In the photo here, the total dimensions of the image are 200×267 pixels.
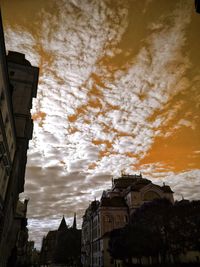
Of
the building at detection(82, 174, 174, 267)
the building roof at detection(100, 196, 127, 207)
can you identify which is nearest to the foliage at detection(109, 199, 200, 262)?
the building at detection(82, 174, 174, 267)

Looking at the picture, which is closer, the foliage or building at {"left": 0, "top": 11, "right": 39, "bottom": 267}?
building at {"left": 0, "top": 11, "right": 39, "bottom": 267}

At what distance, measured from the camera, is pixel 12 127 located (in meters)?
23.9

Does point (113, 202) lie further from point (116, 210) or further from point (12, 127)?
point (12, 127)

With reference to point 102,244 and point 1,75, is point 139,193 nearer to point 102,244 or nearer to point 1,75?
point 102,244

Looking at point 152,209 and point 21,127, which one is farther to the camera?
point 152,209

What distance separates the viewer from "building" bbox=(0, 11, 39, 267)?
1983cm

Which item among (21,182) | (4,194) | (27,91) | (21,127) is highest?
(27,91)

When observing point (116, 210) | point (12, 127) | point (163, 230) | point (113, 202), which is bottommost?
point (163, 230)

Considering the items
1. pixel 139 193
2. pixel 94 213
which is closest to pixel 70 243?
pixel 94 213

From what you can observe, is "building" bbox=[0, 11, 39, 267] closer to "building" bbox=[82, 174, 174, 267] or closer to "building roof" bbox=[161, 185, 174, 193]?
"building" bbox=[82, 174, 174, 267]

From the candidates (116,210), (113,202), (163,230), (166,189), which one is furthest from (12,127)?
(166,189)

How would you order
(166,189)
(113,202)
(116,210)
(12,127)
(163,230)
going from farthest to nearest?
(113,202) < (166,189) < (116,210) < (163,230) < (12,127)

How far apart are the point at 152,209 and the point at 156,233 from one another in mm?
4010

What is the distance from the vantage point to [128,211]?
6769cm
